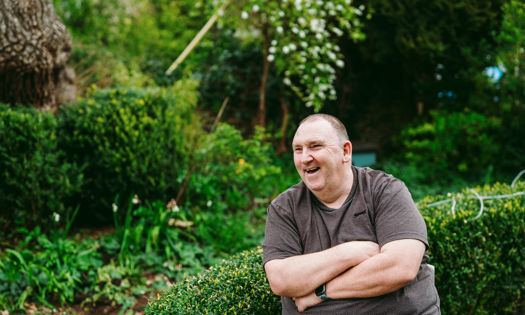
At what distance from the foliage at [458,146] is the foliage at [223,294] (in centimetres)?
537

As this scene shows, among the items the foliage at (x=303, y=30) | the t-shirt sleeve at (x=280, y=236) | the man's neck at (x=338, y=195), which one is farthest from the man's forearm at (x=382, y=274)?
the foliage at (x=303, y=30)

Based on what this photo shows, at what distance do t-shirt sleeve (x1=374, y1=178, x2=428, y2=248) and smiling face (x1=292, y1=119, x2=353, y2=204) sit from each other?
240 mm

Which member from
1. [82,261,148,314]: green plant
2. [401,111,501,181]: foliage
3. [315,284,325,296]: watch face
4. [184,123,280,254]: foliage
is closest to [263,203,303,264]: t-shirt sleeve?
[315,284,325,296]: watch face

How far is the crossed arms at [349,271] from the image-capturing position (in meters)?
2.03

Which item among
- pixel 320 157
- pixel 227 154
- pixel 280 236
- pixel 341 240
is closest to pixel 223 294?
pixel 280 236

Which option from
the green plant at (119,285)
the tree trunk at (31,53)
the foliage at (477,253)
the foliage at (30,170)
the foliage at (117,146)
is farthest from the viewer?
the foliage at (117,146)

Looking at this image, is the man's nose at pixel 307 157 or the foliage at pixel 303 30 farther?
the foliage at pixel 303 30

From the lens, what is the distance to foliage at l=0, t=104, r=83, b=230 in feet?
13.3

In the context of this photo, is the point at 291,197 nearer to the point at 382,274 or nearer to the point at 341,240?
the point at 341,240

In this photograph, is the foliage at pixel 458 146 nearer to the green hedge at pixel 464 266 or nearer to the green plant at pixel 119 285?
the green hedge at pixel 464 266

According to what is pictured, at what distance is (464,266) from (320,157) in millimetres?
1812

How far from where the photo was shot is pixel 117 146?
4.60 meters

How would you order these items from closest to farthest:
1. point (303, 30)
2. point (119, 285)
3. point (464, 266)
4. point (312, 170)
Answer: point (312, 170), point (464, 266), point (119, 285), point (303, 30)

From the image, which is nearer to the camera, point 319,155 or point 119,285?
point 319,155
